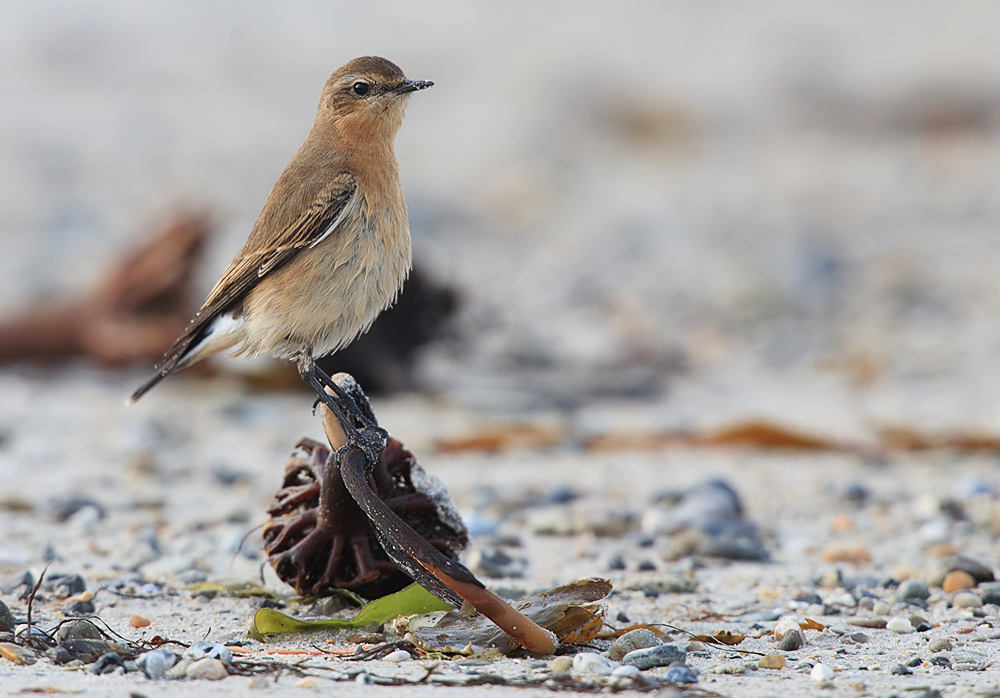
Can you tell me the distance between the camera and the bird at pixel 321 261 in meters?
4.78

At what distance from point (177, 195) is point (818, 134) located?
897 cm

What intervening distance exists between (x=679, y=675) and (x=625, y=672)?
6.4 inches

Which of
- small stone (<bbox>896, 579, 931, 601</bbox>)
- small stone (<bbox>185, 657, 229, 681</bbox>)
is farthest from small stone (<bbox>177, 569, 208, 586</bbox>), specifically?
small stone (<bbox>896, 579, 931, 601</bbox>)

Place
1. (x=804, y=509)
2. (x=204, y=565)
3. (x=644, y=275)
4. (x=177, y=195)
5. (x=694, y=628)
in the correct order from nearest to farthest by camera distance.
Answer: (x=694, y=628), (x=204, y=565), (x=804, y=509), (x=644, y=275), (x=177, y=195)

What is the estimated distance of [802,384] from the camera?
9508 mm

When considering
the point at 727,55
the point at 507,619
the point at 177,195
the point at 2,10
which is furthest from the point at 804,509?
the point at 2,10

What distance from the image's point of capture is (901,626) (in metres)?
4.27

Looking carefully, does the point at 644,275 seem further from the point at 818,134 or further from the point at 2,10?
the point at 2,10

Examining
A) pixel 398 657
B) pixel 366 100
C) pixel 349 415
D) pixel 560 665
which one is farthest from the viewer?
pixel 366 100

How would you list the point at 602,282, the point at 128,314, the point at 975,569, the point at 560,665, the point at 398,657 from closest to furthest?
the point at 560,665
the point at 398,657
the point at 975,569
the point at 128,314
the point at 602,282

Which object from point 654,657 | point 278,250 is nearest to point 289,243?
point 278,250

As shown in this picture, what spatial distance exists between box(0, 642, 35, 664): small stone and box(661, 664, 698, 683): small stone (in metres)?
1.94

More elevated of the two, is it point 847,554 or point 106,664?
point 847,554

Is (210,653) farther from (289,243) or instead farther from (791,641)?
(791,641)
